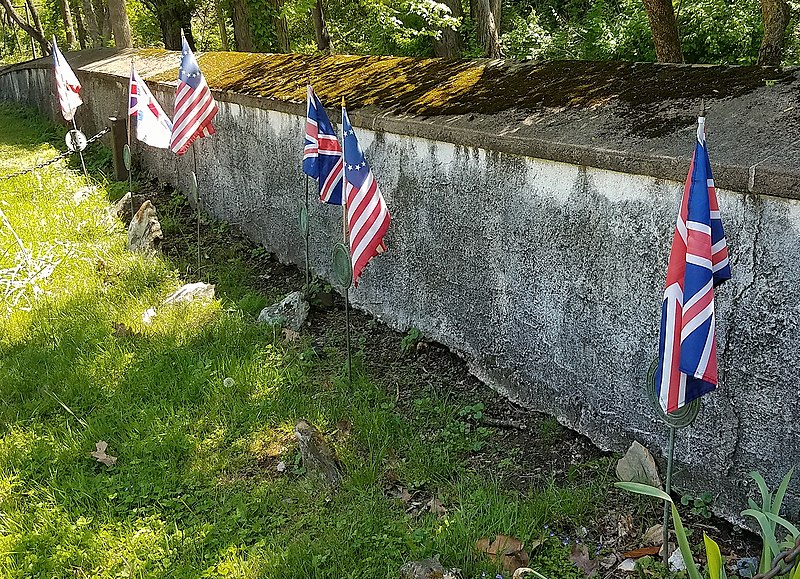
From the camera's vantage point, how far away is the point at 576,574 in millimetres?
3064

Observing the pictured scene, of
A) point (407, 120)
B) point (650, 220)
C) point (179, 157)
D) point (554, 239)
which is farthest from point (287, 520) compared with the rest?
point (179, 157)

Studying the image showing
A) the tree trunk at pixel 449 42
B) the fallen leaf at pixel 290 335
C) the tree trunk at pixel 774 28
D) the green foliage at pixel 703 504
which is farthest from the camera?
the tree trunk at pixel 449 42

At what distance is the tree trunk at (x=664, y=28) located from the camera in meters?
5.79

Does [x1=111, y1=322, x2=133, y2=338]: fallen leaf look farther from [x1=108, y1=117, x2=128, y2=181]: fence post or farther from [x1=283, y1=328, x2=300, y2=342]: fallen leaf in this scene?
[x1=108, y1=117, x2=128, y2=181]: fence post

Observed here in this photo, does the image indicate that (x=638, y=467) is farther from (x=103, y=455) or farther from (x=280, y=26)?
(x=280, y=26)

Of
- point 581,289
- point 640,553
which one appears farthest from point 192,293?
point 640,553

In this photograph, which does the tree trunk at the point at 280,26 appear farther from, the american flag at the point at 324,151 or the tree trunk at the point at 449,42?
the american flag at the point at 324,151

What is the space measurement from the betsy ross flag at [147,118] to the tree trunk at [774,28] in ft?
16.3

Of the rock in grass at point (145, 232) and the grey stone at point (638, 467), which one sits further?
the rock in grass at point (145, 232)

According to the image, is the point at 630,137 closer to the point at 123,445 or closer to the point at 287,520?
the point at 287,520

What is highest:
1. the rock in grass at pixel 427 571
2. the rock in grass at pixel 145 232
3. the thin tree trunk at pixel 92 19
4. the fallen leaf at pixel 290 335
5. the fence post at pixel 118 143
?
the thin tree trunk at pixel 92 19

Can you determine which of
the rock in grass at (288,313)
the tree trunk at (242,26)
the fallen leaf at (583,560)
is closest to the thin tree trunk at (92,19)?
the tree trunk at (242,26)

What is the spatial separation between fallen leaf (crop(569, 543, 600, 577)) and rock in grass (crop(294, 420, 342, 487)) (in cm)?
120

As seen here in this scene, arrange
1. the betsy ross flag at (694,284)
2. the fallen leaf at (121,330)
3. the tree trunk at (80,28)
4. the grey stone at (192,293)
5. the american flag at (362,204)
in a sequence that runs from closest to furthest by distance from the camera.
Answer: the betsy ross flag at (694,284), the american flag at (362,204), the fallen leaf at (121,330), the grey stone at (192,293), the tree trunk at (80,28)
